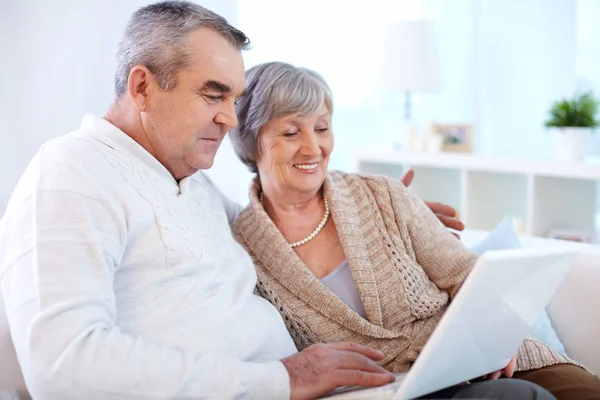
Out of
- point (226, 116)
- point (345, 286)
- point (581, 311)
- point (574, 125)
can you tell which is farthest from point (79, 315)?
point (574, 125)

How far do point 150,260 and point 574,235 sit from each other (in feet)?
7.94

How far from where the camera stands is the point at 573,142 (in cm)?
331

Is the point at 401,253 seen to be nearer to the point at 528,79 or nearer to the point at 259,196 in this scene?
the point at 259,196

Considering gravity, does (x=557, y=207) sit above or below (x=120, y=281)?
below

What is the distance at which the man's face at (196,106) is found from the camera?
5.01 feet

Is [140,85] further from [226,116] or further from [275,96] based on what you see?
[275,96]

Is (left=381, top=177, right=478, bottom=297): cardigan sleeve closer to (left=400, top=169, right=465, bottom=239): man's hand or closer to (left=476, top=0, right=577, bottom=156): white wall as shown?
(left=400, top=169, right=465, bottom=239): man's hand

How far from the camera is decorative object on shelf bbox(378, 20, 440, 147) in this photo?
3.80 metres

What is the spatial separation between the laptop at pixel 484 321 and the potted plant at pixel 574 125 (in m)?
2.05

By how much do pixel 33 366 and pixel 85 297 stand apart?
0.13 m

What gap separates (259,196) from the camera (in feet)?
6.58

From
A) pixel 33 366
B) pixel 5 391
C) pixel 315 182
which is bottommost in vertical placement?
pixel 5 391

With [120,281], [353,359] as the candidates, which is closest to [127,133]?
[120,281]

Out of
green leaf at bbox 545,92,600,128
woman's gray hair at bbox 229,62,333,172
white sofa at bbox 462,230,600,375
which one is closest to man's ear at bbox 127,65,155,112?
woman's gray hair at bbox 229,62,333,172
